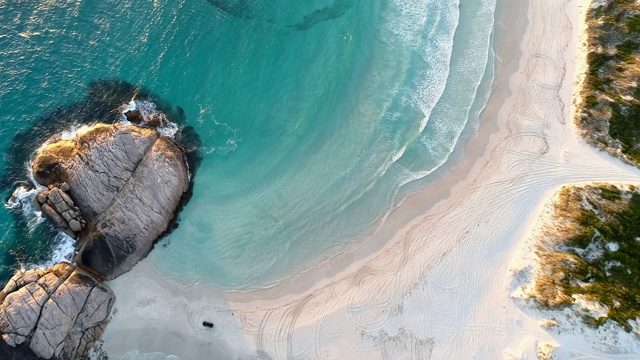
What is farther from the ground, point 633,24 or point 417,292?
point 633,24

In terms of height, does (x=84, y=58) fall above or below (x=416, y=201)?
above

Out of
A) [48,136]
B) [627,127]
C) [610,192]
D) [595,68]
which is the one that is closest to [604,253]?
[610,192]

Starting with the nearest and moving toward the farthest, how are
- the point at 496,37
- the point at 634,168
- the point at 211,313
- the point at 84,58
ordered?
the point at 211,313 < the point at 634,168 < the point at 84,58 < the point at 496,37

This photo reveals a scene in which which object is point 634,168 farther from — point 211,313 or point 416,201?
point 211,313

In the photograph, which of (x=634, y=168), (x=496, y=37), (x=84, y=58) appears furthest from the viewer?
(x=496, y=37)

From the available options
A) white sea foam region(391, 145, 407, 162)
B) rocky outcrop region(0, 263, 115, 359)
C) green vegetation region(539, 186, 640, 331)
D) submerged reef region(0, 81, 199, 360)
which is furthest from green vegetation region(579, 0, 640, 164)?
rocky outcrop region(0, 263, 115, 359)

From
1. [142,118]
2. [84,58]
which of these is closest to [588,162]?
[142,118]

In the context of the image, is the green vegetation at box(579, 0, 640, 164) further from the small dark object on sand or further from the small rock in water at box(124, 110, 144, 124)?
the small rock in water at box(124, 110, 144, 124)

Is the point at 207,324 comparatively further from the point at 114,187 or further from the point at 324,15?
the point at 324,15
